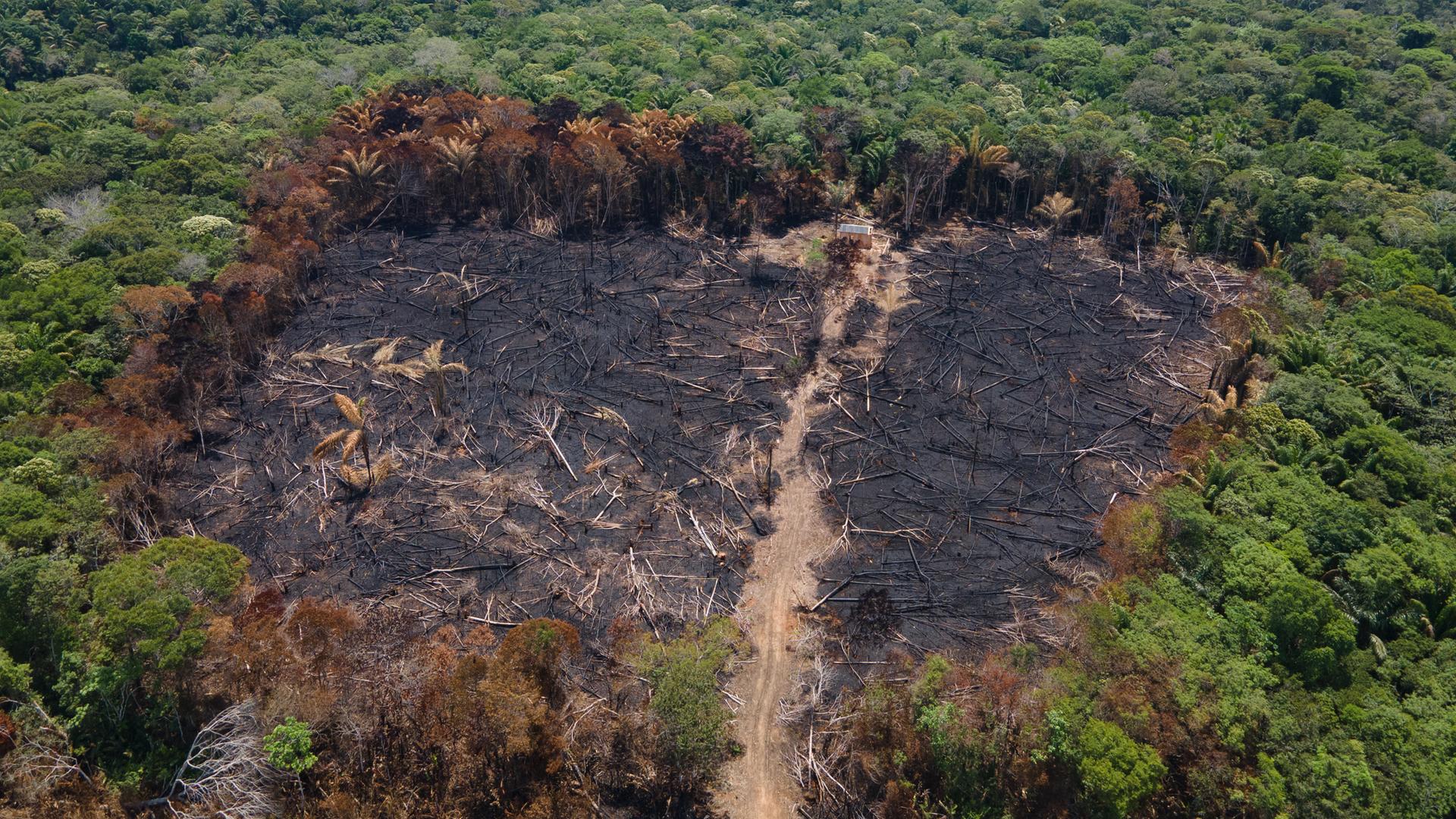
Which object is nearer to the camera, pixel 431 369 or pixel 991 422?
pixel 991 422

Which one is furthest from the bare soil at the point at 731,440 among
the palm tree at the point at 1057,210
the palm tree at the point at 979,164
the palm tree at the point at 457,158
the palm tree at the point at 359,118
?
the palm tree at the point at 359,118

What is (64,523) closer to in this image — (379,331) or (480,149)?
(379,331)

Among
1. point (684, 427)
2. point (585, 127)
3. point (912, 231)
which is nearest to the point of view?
point (684, 427)

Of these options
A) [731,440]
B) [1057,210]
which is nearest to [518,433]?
[731,440]

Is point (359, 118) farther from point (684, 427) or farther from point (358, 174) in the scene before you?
point (684, 427)

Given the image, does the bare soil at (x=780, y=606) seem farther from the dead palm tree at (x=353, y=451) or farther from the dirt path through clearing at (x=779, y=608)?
the dead palm tree at (x=353, y=451)

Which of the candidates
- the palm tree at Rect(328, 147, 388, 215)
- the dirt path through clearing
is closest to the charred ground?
the dirt path through clearing

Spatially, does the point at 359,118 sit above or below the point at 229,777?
above
